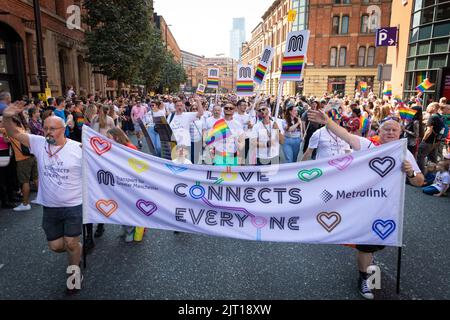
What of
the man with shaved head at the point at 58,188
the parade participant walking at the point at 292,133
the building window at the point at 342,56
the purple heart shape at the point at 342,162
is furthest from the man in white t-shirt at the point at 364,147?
the building window at the point at 342,56

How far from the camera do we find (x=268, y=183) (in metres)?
3.53

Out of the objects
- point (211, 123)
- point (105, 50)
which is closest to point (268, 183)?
point (211, 123)

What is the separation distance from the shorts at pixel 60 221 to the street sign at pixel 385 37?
74.4 ft

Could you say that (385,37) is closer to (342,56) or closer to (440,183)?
(440,183)

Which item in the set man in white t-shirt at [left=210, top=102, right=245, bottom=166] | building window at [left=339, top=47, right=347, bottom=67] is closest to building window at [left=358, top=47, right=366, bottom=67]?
building window at [left=339, top=47, right=347, bottom=67]

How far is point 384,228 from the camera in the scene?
11.1 ft

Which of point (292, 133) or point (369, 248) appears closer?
point (369, 248)

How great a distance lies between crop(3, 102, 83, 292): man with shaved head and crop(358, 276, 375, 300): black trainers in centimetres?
316

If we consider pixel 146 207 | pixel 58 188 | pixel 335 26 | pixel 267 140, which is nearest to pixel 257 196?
pixel 146 207

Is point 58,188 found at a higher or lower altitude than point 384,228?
higher

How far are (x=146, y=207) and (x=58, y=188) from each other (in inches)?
37.7

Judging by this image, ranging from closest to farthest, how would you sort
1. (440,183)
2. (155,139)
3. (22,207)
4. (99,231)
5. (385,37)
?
(99,231), (22,207), (440,183), (155,139), (385,37)
